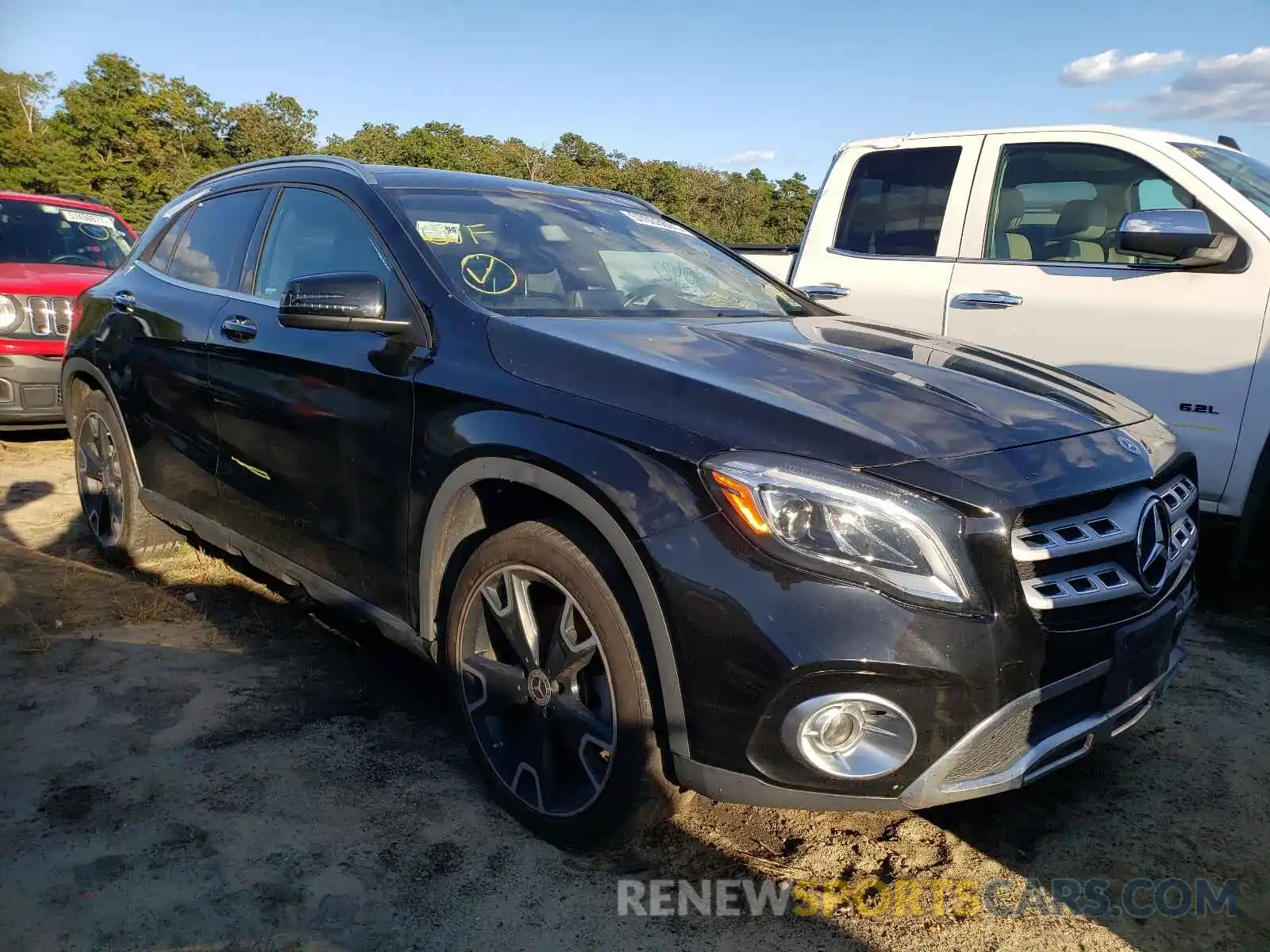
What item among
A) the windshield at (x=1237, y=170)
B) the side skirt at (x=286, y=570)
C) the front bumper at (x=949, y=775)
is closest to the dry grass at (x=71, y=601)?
the side skirt at (x=286, y=570)

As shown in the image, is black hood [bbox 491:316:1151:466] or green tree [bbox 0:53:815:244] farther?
green tree [bbox 0:53:815:244]

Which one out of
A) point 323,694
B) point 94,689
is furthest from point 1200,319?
point 94,689

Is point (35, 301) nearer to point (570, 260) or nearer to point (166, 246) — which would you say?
point (166, 246)

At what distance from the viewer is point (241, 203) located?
368 centimetres

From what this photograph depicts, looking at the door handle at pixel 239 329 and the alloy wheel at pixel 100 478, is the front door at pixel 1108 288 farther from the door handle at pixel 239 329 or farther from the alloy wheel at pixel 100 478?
the alloy wheel at pixel 100 478

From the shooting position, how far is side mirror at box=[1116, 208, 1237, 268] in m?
3.79

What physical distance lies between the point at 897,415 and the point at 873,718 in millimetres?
658

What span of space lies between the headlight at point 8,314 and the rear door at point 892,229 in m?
5.09

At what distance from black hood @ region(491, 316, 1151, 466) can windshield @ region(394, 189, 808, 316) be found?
0.69 ft

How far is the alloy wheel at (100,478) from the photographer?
437 centimetres

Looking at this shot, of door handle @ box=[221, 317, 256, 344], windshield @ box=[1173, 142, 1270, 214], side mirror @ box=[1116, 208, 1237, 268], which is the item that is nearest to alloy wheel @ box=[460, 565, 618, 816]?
door handle @ box=[221, 317, 256, 344]

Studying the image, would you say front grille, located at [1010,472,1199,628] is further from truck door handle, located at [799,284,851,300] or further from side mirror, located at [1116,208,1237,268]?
truck door handle, located at [799,284,851,300]

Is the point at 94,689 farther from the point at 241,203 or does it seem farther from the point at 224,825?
the point at 241,203

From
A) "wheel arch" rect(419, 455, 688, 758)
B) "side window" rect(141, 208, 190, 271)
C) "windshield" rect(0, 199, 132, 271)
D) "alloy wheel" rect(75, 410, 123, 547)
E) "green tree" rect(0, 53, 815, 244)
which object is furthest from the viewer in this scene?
"green tree" rect(0, 53, 815, 244)
